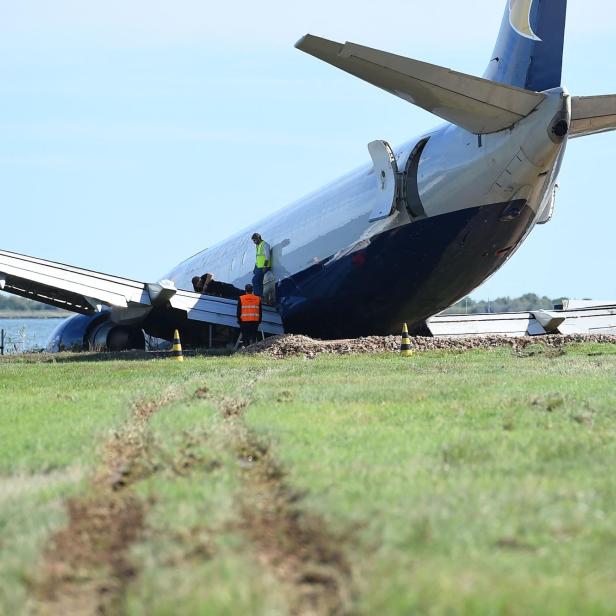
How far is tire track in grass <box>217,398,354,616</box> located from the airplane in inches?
376

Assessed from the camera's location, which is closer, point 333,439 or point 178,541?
point 178,541

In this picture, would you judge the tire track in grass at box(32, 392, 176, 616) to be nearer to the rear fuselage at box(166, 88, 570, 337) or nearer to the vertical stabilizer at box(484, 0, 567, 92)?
the rear fuselage at box(166, 88, 570, 337)

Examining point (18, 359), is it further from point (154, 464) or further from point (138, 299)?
point (154, 464)

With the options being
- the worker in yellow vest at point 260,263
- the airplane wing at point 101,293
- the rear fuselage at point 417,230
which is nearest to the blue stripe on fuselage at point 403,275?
the rear fuselage at point 417,230

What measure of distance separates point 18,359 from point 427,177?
9.96 m

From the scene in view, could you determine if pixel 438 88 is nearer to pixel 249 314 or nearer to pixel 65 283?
pixel 249 314

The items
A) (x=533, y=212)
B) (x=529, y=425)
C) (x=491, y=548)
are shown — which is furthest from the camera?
(x=533, y=212)

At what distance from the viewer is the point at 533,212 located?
63.2 feet

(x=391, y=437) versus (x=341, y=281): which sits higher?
(x=341, y=281)

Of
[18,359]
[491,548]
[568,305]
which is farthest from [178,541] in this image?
[568,305]

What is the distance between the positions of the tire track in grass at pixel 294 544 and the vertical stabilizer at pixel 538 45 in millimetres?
12466

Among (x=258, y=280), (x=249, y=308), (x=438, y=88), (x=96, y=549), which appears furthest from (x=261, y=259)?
(x=96, y=549)

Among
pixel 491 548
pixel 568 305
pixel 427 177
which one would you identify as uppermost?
pixel 427 177

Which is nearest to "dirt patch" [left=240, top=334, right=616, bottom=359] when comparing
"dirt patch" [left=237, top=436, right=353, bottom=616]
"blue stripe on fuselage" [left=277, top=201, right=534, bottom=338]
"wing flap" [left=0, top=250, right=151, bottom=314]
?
"blue stripe on fuselage" [left=277, top=201, right=534, bottom=338]
